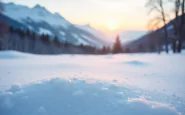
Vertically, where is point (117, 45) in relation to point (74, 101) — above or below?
above

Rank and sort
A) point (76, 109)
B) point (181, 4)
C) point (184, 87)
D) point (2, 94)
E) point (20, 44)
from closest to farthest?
point (76, 109), point (2, 94), point (184, 87), point (181, 4), point (20, 44)

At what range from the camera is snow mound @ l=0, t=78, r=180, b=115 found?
9.54ft

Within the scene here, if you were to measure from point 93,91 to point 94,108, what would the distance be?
20.0 inches

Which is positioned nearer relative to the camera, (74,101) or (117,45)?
(74,101)

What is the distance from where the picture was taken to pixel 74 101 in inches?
126

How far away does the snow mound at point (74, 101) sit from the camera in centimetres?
291

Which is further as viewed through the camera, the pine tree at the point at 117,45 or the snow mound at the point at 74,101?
the pine tree at the point at 117,45

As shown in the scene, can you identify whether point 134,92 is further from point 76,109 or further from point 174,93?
point 76,109

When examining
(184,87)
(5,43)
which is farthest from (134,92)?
(5,43)

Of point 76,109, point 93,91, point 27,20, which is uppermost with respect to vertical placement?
point 27,20

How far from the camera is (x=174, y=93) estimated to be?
3.99 metres

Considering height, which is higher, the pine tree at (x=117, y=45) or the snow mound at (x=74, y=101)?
the pine tree at (x=117, y=45)

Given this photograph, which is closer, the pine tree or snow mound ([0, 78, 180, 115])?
snow mound ([0, 78, 180, 115])

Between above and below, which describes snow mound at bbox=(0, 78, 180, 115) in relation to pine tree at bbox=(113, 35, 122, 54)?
below
